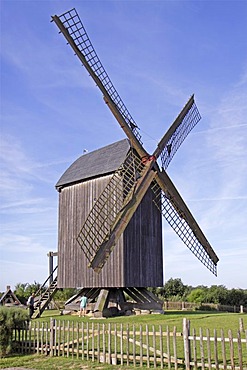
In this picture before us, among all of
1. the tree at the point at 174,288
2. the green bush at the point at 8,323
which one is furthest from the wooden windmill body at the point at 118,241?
the tree at the point at 174,288

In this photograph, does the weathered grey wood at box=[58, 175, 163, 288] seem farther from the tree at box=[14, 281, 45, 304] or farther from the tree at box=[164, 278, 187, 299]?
the tree at box=[164, 278, 187, 299]

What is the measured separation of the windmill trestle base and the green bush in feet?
31.9

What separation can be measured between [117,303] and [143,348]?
39.1 ft

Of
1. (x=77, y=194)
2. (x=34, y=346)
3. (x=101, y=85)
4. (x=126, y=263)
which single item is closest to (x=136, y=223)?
(x=126, y=263)

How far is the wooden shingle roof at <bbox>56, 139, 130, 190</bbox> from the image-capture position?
23131 mm

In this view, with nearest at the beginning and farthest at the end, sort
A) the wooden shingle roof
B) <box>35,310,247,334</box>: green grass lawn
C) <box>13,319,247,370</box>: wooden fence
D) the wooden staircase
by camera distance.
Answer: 1. <box>13,319,247,370</box>: wooden fence
2. <box>35,310,247,334</box>: green grass lawn
3. the wooden shingle roof
4. the wooden staircase

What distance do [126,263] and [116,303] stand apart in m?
2.58

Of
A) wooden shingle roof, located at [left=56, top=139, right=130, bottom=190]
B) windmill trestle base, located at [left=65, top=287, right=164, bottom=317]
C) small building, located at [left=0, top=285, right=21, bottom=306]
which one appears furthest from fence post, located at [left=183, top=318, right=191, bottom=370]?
small building, located at [left=0, top=285, right=21, bottom=306]

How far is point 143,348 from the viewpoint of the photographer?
11.0 metres

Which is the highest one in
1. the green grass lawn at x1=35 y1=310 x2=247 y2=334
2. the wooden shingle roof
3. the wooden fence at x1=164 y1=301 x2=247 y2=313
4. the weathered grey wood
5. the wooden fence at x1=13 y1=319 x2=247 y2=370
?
the wooden shingle roof

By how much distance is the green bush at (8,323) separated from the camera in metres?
11.4

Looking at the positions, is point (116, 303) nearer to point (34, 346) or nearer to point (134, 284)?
point (134, 284)

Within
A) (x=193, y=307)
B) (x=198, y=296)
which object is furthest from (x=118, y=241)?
(x=198, y=296)

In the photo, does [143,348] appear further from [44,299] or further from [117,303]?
[44,299]
